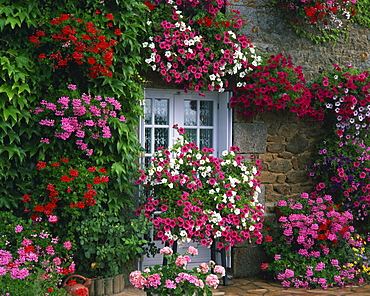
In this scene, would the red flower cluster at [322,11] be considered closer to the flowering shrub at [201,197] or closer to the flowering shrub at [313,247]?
the flowering shrub at [201,197]

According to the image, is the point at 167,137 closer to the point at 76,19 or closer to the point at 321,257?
the point at 76,19

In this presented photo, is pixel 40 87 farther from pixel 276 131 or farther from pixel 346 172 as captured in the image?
pixel 346 172

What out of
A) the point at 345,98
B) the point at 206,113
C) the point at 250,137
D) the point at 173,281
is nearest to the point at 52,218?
the point at 173,281

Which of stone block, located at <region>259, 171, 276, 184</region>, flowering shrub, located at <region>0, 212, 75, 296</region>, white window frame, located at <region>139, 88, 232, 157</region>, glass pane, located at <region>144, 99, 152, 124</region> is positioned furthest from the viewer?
stone block, located at <region>259, 171, 276, 184</region>

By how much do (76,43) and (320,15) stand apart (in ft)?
10.4

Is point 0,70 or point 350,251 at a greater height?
point 0,70

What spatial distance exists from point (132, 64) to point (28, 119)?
117 centimetres

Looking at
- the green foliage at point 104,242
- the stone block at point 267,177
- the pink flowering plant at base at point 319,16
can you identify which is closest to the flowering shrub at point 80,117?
the green foliage at point 104,242

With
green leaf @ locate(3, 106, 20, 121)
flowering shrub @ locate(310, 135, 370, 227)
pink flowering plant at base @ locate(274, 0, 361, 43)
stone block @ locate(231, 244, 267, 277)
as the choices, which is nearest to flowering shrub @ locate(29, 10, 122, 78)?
green leaf @ locate(3, 106, 20, 121)

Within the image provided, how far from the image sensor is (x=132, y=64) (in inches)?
199

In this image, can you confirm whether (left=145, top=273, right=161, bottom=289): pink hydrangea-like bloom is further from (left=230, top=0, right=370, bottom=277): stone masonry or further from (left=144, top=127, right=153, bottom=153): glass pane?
(left=230, top=0, right=370, bottom=277): stone masonry

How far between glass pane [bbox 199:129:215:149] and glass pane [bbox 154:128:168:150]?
1.49ft

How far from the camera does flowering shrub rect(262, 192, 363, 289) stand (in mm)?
5410

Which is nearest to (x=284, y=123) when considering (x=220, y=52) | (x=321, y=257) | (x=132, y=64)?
(x=220, y=52)
